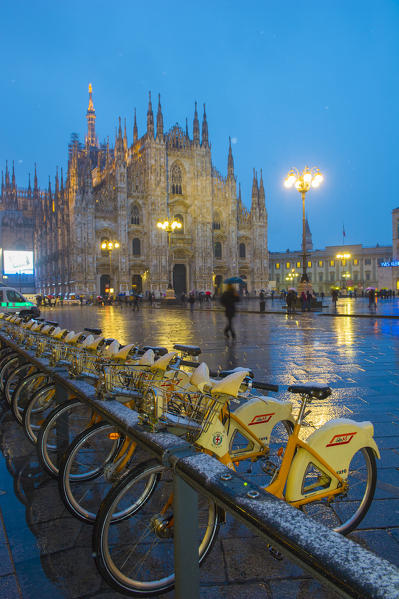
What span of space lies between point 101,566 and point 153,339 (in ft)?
32.2

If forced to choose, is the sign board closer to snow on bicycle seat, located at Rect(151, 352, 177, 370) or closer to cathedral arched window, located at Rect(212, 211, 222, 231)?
cathedral arched window, located at Rect(212, 211, 222, 231)

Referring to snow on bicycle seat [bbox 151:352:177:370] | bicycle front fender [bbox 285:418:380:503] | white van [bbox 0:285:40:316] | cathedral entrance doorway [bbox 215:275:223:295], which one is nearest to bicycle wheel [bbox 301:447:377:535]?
bicycle front fender [bbox 285:418:380:503]

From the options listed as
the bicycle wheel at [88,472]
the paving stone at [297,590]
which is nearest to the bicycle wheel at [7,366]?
the bicycle wheel at [88,472]

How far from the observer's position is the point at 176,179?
2152 inches

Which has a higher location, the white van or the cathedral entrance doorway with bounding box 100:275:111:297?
the cathedral entrance doorway with bounding box 100:275:111:297

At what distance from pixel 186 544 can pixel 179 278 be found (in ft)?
178

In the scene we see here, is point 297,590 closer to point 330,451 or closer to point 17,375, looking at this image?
point 330,451

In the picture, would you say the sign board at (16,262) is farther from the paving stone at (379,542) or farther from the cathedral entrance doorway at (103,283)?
the paving stone at (379,542)

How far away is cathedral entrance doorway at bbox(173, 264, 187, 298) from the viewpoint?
55.6 m

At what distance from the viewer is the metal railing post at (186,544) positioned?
1.58 meters

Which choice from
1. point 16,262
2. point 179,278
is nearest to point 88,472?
point 179,278

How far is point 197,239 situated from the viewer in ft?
177

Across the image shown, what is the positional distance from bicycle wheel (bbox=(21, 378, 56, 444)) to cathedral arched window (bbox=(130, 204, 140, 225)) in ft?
160

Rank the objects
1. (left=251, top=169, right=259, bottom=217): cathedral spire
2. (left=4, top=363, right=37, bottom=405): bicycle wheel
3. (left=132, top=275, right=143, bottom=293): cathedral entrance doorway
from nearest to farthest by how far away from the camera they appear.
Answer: (left=4, top=363, right=37, bottom=405): bicycle wheel → (left=132, top=275, right=143, bottom=293): cathedral entrance doorway → (left=251, top=169, right=259, bottom=217): cathedral spire
